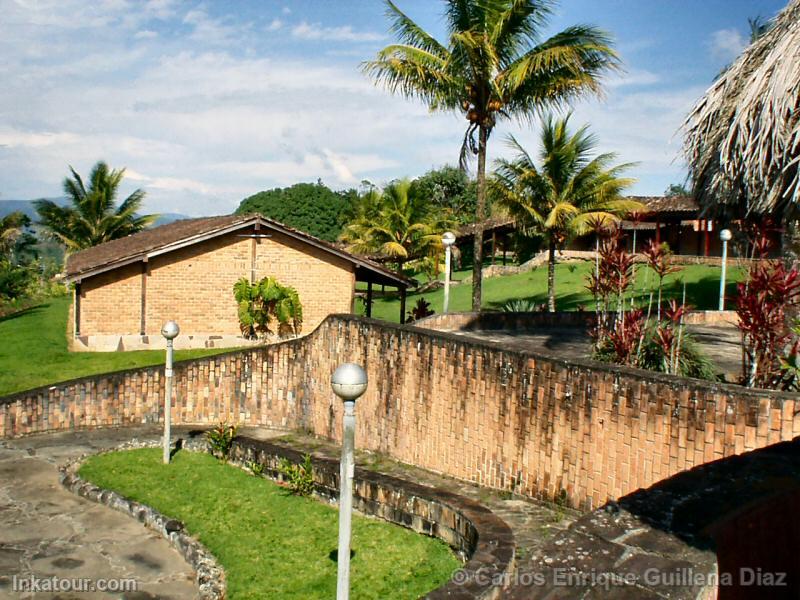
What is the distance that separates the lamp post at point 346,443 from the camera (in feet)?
17.0

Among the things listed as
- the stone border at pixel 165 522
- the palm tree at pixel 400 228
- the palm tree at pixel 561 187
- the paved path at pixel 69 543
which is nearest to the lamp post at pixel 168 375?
the stone border at pixel 165 522

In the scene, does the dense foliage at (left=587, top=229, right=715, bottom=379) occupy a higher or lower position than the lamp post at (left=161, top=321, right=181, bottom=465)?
higher

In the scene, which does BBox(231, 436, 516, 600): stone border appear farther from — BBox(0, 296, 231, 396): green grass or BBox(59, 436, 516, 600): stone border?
BBox(0, 296, 231, 396): green grass

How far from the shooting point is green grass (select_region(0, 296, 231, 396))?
1617cm

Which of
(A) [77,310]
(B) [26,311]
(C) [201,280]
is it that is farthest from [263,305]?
(B) [26,311]

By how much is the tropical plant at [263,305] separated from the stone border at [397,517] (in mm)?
8569

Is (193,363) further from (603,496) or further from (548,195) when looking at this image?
(548,195)

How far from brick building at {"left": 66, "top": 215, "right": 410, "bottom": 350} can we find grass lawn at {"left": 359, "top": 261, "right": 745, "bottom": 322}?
777cm

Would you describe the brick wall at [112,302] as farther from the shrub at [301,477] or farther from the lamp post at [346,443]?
the lamp post at [346,443]

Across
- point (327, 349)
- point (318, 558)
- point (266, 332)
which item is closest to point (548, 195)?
point (266, 332)

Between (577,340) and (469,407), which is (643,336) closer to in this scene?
(469,407)

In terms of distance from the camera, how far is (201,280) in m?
20.2

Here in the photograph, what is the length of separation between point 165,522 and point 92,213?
3415 centimetres

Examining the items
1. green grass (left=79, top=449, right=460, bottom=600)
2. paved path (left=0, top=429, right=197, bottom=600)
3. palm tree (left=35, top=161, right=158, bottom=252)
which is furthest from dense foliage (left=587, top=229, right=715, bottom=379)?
palm tree (left=35, top=161, right=158, bottom=252)
